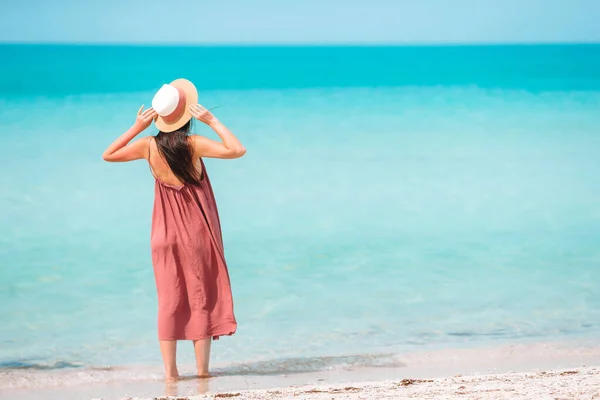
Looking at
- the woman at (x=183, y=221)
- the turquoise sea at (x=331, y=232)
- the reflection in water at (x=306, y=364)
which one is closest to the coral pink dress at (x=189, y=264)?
the woman at (x=183, y=221)

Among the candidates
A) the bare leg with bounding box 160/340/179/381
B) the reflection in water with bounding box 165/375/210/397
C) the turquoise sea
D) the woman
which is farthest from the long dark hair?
the turquoise sea

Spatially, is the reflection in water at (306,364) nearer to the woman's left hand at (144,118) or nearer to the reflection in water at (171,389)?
the reflection in water at (171,389)

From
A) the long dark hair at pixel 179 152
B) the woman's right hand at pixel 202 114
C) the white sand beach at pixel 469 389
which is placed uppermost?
the woman's right hand at pixel 202 114

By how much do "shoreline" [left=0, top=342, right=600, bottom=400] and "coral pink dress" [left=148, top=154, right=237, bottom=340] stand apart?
0.76ft

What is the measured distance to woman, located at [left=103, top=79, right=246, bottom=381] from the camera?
3.62 metres

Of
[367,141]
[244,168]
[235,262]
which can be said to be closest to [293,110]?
[367,141]

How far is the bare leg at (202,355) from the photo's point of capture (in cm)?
382

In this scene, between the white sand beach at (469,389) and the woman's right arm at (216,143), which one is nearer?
the white sand beach at (469,389)

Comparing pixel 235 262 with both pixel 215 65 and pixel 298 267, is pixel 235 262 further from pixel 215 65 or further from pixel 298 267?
pixel 215 65

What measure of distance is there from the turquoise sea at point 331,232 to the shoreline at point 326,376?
14 centimetres

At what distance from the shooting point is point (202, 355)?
384cm

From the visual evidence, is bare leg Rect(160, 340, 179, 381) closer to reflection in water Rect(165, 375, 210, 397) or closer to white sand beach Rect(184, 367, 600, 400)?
reflection in water Rect(165, 375, 210, 397)

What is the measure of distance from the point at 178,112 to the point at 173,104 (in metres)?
0.05

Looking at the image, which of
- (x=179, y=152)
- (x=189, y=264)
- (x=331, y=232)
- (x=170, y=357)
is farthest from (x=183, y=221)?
(x=331, y=232)
